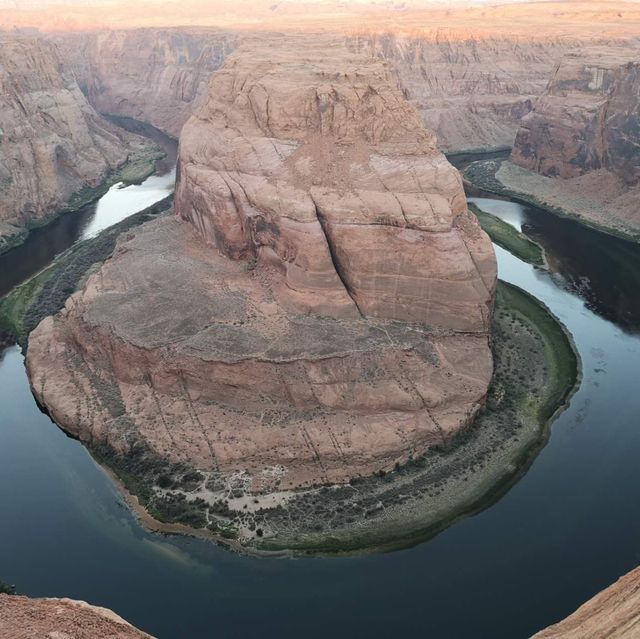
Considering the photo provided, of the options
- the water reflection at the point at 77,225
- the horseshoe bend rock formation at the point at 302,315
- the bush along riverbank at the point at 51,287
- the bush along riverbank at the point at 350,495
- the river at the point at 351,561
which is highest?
the horseshoe bend rock formation at the point at 302,315

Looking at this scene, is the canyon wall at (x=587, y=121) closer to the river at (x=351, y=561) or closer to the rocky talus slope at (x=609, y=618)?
the river at (x=351, y=561)

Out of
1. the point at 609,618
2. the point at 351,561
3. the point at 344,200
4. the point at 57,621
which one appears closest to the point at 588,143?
the point at 344,200

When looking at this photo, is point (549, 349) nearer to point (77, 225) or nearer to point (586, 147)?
point (586, 147)

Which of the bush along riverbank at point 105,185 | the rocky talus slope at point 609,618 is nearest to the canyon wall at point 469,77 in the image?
the bush along riverbank at point 105,185

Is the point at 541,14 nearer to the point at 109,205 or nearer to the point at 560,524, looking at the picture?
the point at 109,205

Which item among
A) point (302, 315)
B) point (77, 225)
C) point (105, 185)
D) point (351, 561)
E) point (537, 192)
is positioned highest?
point (302, 315)

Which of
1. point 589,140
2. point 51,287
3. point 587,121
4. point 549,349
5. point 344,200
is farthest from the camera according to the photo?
point 587,121
